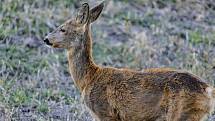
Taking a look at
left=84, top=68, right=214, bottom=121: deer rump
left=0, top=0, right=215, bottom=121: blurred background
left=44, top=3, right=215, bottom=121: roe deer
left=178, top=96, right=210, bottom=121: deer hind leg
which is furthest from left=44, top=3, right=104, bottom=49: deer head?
left=178, top=96, right=210, bottom=121: deer hind leg

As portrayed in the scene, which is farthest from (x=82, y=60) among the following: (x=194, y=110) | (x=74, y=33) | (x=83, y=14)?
(x=194, y=110)

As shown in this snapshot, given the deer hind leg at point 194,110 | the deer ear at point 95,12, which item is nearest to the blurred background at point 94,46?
the deer ear at point 95,12

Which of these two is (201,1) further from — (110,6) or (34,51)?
(34,51)

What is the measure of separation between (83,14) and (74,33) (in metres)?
0.26

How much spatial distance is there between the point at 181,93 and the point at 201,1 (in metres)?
8.20

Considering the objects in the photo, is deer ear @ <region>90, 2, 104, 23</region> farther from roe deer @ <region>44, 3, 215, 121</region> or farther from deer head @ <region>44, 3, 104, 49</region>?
deer head @ <region>44, 3, 104, 49</region>

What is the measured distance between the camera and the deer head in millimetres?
10430

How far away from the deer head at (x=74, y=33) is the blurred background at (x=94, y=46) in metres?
1.06

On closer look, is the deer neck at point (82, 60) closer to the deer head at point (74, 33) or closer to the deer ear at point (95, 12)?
the deer head at point (74, 33)

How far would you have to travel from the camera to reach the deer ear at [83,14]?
10.4 meters

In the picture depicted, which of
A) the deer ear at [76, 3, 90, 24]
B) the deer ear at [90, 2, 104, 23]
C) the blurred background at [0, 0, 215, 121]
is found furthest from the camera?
the blurred background at [0, 0, 215, 121]

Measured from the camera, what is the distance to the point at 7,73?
1259 cm

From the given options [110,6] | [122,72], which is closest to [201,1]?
[110,6]

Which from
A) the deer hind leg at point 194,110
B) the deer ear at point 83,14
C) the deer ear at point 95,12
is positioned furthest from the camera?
the deer ear at point 95,12
